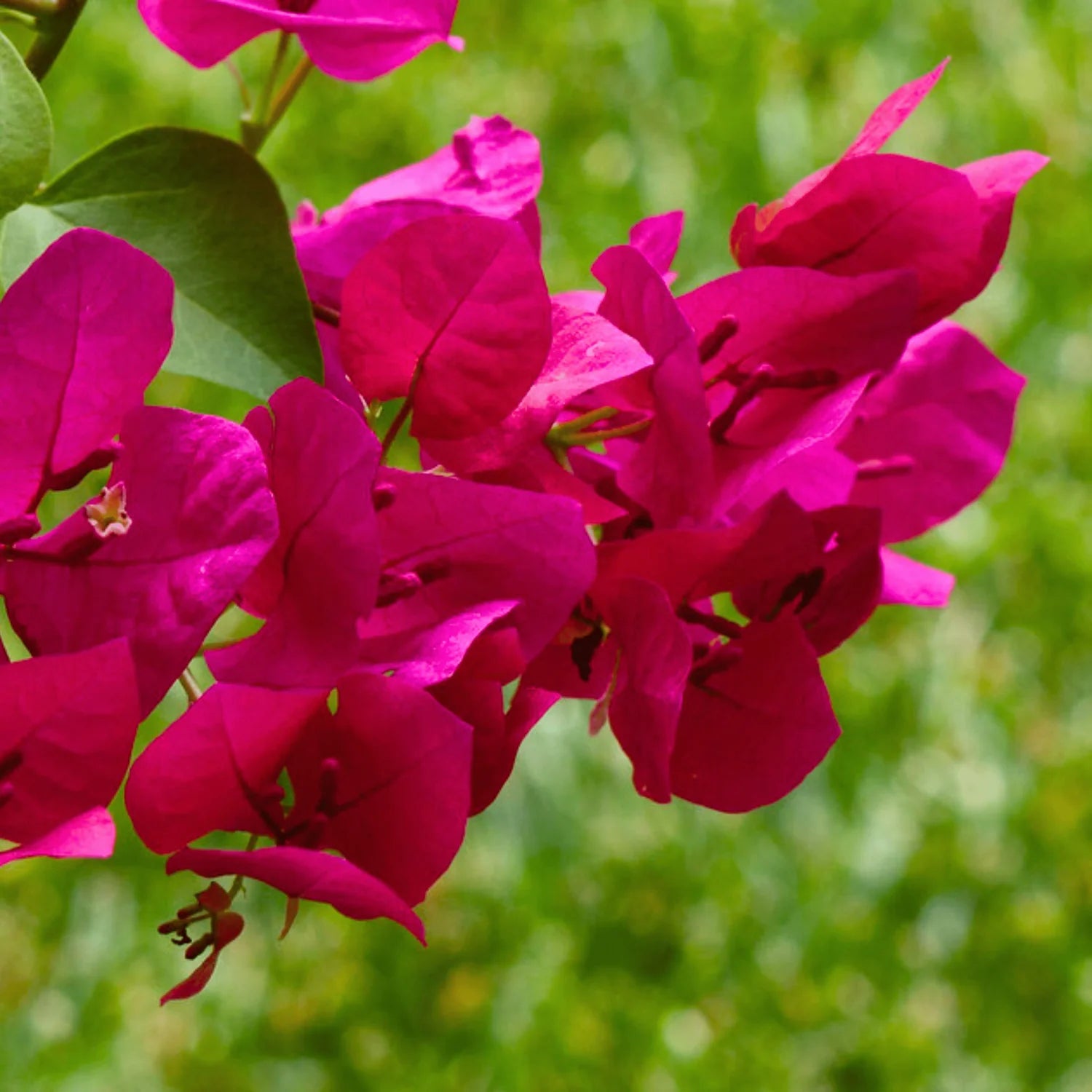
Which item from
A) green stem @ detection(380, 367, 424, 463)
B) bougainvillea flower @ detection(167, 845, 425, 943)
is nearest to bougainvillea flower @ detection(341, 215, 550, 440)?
green stem @ detection(380, 367, 424, 463)

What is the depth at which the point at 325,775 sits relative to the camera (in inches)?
12.0

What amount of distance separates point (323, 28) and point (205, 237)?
5 cm

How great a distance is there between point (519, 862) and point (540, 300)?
A: 1.02 meters

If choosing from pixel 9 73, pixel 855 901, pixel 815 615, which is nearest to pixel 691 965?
pixel 855 901

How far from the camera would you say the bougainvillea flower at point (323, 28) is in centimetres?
34

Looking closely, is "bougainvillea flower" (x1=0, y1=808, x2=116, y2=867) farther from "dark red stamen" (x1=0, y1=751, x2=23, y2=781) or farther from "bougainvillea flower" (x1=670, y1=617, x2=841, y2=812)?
"bougainvillea flower" (x1=670, y1=617, x2=841, y2=812)

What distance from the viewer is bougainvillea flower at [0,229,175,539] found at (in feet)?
0.96

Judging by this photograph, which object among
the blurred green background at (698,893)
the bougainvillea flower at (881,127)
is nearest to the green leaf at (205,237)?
the bougainvillea flower at (881,127)

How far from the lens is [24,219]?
36 centimetres

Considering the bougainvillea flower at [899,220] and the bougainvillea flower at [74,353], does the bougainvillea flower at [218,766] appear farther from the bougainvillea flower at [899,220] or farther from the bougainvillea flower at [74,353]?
the bougainvillea flower at [899,220]

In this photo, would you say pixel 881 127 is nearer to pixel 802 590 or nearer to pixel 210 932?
pixel 802 590

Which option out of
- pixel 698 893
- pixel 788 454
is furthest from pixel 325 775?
pixel 698 893

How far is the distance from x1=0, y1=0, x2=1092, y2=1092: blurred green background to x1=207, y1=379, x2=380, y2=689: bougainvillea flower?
2.98ft

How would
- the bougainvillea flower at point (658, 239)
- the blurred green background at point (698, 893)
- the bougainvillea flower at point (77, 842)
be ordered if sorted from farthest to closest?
1. the blurred green background at point (698, 893)
2. the bougainvillea flower at point (658, 239)
3. the bougainvillea flower at point (77, 842)
